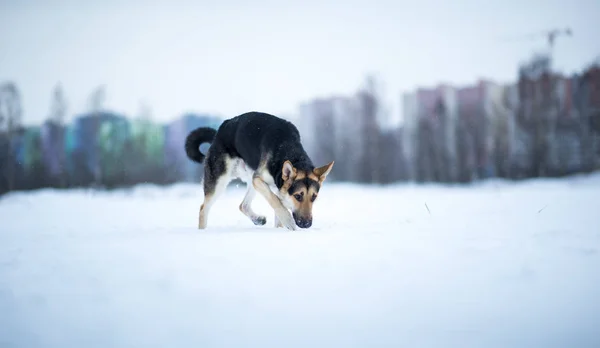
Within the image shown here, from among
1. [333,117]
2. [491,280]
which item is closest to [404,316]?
[491,280]

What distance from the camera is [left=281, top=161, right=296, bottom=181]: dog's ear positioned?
215 inches

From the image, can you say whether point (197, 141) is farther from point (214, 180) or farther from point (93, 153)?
point (93, 153)

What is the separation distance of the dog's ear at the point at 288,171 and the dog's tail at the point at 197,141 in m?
2.28

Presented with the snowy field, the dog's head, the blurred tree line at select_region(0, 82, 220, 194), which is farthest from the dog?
the blurred tree line at select_region(0, 82, 220, 194)

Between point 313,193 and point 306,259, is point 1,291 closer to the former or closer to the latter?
point 306,259

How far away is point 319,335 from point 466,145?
31.4m

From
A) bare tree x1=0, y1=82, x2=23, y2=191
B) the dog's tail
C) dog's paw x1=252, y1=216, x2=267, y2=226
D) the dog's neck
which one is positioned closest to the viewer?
the dog's neck

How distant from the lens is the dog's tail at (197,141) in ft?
24.4

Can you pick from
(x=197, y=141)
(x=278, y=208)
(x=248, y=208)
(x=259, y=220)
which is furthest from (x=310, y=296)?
(x=197, y=141)

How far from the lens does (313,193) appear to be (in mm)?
5664

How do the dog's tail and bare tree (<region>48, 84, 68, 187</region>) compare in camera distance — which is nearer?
the dog's tail

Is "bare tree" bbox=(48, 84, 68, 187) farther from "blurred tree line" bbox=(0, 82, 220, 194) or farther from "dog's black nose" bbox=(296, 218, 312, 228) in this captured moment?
"dog's black nose" bbox=(296, 218, 312, 228)

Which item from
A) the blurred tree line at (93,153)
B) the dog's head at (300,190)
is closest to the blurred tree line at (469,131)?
the blurred tree line at (93,153)

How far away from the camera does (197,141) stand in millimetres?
7500
